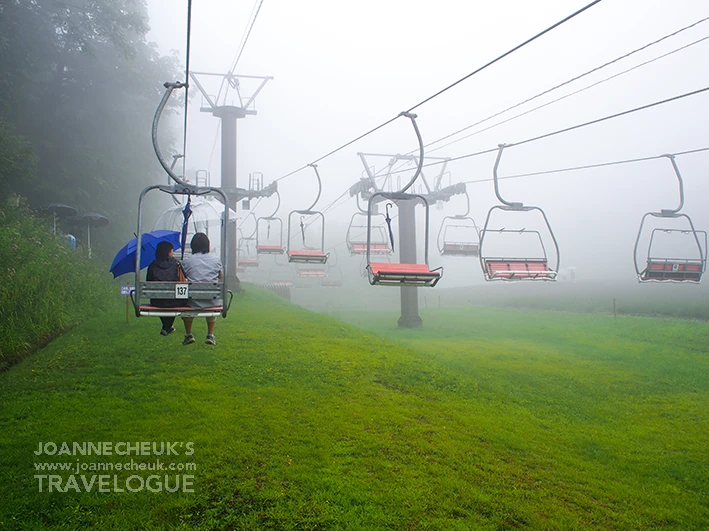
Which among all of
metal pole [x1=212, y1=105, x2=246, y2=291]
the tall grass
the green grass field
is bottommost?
the green grass field

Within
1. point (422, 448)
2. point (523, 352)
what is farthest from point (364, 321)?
point (422, 448)

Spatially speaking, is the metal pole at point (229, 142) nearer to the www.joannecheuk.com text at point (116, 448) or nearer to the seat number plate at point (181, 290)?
the www.joannecheuk.com text at point (116, 448)

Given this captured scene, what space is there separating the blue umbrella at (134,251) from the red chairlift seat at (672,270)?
11.0 meters

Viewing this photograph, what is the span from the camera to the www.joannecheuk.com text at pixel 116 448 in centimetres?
653

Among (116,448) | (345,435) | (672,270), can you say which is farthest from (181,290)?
(672,270)

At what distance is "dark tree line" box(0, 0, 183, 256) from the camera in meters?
22.7

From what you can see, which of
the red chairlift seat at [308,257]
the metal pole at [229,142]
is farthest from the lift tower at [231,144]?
the red chairlift seat at [308,257]

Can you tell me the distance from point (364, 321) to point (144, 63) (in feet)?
83.3

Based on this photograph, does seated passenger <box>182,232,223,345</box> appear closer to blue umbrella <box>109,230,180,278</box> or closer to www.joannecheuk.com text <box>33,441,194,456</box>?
blue umbrella <box>109,230,180,278</box>

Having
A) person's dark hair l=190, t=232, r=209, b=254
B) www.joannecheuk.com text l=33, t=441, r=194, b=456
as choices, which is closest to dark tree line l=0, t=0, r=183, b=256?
person's dark hair l=190, t=232, r=209, b=254

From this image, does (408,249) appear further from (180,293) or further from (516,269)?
(180,293)

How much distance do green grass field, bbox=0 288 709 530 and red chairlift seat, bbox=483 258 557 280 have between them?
2908 mm

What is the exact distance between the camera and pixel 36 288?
1342 centimetres

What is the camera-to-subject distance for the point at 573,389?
13430 millimetres
